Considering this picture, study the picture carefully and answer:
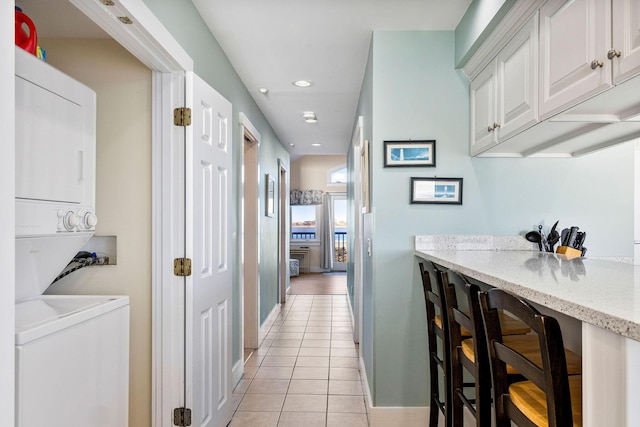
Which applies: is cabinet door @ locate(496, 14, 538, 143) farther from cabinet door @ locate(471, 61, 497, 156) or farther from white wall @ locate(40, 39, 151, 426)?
white wall @ locate(40, 39, 151, 426)

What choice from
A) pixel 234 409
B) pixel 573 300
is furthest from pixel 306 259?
pixel 573 300

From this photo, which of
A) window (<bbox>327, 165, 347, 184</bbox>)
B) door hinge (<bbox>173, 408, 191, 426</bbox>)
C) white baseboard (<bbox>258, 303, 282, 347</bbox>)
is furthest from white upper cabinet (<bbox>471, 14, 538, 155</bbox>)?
window (<bbox>327, 165, 347, 184</bbox>)

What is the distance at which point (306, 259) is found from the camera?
9.53m

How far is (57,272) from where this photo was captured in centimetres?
168

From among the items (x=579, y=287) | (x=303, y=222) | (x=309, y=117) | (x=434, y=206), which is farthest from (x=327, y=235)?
(x=579, y=287)

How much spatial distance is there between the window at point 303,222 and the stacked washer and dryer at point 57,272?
26.4 ft

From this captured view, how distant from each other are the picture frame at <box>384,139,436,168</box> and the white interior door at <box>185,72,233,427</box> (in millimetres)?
1025

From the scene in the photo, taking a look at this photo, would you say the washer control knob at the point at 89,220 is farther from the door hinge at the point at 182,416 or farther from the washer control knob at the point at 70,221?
the door hinge at the point at 182,416

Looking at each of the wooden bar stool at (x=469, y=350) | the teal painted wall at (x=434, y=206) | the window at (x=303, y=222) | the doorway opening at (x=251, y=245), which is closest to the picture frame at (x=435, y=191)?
the teal painted wall at (x=434, y=206)

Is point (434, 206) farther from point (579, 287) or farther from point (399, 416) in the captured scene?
point (579, 287)

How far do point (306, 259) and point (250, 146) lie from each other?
5810 mm

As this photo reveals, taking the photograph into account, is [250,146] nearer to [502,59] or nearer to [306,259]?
[502,59]

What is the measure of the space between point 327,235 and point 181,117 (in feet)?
25.2

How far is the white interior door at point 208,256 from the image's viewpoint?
2000 mm
